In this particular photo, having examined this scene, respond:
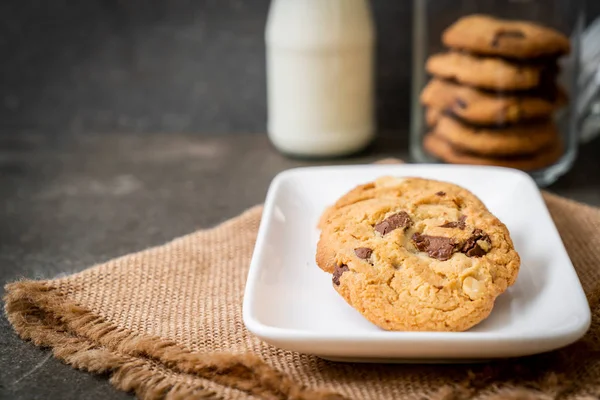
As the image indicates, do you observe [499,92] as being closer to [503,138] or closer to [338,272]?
[503,138]

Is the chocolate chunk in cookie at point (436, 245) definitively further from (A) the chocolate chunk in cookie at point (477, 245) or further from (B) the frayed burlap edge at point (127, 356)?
(B) the frayed burlap edge at point (127, 356)

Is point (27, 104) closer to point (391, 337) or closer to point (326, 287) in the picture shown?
point (326, 287)

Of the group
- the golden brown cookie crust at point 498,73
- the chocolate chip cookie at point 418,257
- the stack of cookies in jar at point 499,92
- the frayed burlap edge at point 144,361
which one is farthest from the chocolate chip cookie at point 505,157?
the frayed burlap edge at point 144,361

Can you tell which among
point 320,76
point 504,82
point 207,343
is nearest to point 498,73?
point 504,82

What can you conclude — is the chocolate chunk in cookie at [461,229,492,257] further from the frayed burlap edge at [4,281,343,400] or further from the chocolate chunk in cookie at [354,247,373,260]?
the frayed burlap edge at [4,281,343,400]

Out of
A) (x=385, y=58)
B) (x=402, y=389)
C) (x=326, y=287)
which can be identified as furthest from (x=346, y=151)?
(x=402, y=389)

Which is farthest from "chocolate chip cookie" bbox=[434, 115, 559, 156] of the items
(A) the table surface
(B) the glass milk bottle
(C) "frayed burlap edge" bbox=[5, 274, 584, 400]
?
(C) "frayed burlap edge" bbox=[5, 274, 584, 400]

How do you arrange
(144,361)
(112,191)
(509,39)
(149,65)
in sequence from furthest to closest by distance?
(149,65), (112,191), (509,39), (144,361)
